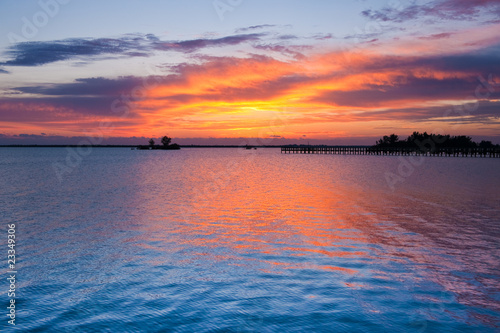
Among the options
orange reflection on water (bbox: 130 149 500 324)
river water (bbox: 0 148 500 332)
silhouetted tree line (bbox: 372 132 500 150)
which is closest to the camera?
river water (bbox: 0 148 500 332)

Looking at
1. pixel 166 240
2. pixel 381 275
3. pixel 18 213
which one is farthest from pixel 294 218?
pixel 18 213

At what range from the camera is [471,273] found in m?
11.1

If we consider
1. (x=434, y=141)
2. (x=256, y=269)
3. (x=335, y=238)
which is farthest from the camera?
(x=434, y=141)

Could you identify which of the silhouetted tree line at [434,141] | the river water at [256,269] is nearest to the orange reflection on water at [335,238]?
the river water at [256,269]

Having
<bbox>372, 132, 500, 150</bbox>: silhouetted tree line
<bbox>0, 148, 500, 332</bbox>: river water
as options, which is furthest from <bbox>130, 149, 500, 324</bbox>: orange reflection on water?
<bbox>372, 132, 500, 150</bbox>: silhouetted tree line

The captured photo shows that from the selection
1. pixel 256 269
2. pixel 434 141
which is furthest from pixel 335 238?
pixel 434 141

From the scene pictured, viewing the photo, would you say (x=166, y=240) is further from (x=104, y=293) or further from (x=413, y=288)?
(x=413, y=288)

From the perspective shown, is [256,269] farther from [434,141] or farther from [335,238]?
[434,141]

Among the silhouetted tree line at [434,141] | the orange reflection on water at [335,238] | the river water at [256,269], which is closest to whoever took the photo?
the river water at [256,269]

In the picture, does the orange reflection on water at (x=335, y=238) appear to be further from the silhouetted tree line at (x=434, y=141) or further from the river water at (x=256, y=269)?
the silhouetted tree line at (x=434, y=141)

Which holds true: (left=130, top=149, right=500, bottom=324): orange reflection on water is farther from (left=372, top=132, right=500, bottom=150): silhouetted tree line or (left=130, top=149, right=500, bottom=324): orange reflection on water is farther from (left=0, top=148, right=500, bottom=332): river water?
(left=372, top=132, right=500, bottom=150): silhouetted tree line

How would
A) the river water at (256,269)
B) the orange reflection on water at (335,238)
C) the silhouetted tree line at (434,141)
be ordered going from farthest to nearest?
the silhouetted tree line at (434,141) → the orange reflection on water at (335,238) → the river water at (256,269)

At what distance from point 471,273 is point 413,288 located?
236 centimetres

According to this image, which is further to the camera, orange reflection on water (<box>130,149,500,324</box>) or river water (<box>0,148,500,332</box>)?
orange reflection on water (<box>130,149,500,324</box>)
